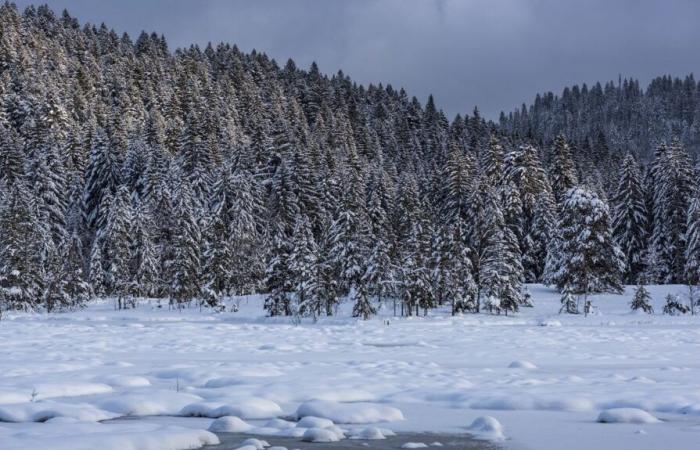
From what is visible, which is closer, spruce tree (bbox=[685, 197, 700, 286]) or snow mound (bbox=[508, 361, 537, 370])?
snow mound (bbox=[508, 361, 537, 370])

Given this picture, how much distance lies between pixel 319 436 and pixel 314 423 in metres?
0.84

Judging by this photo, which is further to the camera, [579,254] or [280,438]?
[579,254]

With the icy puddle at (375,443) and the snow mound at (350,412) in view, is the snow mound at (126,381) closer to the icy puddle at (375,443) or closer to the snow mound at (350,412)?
the snow mound at (350,412)

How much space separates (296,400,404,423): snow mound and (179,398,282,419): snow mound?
0.50 metres

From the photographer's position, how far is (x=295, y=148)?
6806 cm

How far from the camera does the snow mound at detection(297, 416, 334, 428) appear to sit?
327 inches

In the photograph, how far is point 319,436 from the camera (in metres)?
7.55

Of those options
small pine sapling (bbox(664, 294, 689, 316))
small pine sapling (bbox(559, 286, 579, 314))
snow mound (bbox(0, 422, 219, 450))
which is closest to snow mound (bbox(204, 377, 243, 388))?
snow mound (bbox(0, 422, 219, 450))

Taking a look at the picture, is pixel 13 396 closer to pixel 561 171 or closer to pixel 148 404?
pixel 148 404

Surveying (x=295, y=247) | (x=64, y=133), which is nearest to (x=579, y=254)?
(x=295, y=247)

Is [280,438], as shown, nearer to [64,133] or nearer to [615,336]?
[615,336]

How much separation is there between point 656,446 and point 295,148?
6263 cm

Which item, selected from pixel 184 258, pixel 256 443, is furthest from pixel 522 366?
pixel 184 258

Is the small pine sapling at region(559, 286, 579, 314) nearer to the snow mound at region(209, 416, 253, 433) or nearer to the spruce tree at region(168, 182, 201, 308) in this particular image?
the spruce tree at region(168, 182, 201, 308)
